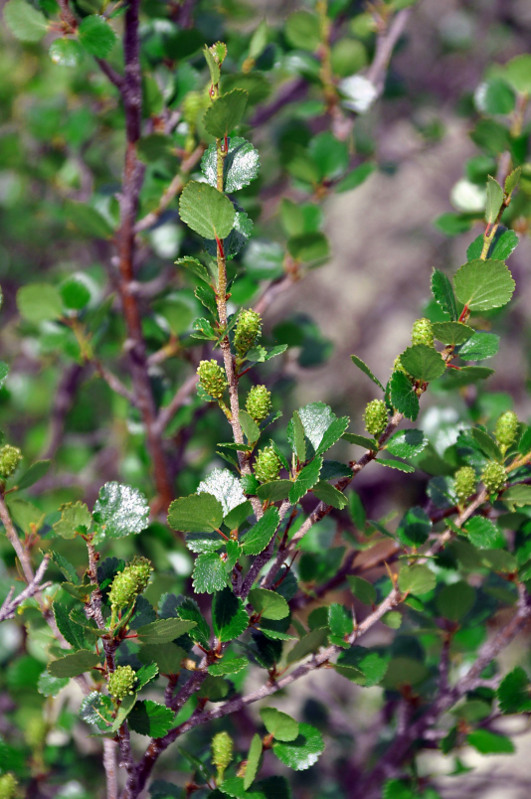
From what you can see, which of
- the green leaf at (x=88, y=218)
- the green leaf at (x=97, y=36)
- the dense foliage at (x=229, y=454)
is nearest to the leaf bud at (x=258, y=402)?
the dense foliage at (x=229, y=454)

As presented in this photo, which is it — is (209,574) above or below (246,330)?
below

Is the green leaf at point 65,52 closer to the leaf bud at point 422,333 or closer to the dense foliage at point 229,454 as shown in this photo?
the dense foliage at point 229,454

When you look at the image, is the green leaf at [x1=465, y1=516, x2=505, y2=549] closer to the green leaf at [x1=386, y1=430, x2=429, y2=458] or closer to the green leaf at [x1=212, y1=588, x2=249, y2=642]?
the green leaf at [x1=386, y1=430, x2=429, y2=458]

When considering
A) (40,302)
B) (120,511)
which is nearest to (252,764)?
(120,511)

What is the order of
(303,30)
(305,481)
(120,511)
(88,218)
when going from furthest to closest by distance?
(303,30), (88,218), (120,511), (305,481)

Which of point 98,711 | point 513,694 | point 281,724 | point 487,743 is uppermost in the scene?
point 98,711

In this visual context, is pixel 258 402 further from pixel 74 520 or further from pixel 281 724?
pixel 281 724
